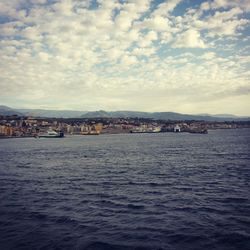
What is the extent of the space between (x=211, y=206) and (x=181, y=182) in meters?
10.7

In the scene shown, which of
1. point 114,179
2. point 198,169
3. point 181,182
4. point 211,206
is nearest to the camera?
point 211,206

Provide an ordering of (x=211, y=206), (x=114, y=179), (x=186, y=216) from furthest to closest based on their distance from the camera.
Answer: (x=114, y=179)
(x=211, y=206)
(x=186, y=216)

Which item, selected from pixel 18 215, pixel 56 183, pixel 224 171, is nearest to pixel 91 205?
pixel 18 215

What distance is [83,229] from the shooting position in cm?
1969

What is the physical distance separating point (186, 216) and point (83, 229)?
734 centimetres

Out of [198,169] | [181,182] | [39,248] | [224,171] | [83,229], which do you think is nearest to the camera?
[39,248]

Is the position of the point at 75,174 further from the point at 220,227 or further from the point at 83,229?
the point at 220,227

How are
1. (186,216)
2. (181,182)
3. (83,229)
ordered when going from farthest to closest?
(181,182), (186,216), (83,229)

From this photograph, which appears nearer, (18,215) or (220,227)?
(220,227)

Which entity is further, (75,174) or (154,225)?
(75,174)

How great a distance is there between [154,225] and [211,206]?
6.56 meters

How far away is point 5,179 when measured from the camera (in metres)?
40.4

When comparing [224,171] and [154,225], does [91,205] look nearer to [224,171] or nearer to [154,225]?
[154,225]

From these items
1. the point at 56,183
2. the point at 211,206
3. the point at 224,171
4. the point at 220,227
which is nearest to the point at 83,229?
the point at 220,227
